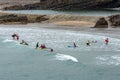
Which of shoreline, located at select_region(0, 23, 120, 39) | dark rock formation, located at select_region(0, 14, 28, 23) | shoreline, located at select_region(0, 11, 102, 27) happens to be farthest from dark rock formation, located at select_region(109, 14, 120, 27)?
dark rock formation, located at select_region(0, 14, 28, 23)

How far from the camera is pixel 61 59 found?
45688 millimetres

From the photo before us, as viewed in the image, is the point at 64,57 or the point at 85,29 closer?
the point at 64,57

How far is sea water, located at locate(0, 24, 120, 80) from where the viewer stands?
38.0 meters

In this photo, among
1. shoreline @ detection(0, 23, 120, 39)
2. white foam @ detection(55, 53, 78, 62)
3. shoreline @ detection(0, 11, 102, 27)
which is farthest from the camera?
shoreline @ detection(0, 11, 102, 27)

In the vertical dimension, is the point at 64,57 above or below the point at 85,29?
below

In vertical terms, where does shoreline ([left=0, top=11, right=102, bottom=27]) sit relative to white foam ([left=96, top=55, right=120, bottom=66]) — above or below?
above

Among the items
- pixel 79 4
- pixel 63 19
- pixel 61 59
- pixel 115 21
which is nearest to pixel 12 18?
pixel 63 19

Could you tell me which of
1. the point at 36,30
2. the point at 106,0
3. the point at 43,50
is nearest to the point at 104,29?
the point at 36,30

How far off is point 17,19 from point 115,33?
3249 cm

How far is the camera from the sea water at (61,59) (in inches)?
1496

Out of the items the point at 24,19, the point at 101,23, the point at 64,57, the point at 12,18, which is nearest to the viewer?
the point at 64,57

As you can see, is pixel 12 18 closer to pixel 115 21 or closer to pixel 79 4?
pixel 115 21

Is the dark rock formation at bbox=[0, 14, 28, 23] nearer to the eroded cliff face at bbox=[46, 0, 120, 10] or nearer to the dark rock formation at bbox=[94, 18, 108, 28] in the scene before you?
the dark rock formation at bbox=[94, 18, 108, 28]

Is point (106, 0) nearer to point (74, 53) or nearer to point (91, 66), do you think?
point (74, 53)
